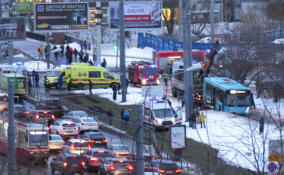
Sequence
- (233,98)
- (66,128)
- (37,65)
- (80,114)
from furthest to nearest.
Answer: (37,65), (233,98), (80,114), (66,128)

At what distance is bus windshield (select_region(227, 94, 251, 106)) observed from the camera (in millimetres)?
45750

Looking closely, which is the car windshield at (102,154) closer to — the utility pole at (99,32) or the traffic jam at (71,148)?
the traffic jam at (71,148)

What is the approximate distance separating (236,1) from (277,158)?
299 ft

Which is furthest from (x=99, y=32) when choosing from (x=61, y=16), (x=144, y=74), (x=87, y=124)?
(x=87, y=124)

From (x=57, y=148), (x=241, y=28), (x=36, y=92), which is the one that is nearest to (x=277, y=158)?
(x=57, y=148)

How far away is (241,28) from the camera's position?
2808 inches

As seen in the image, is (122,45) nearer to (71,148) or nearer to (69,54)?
(71,148)

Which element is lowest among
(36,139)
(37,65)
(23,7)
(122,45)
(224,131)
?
(224,131)

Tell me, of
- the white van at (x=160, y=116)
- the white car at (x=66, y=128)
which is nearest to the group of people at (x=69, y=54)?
the white van at (x=160, y=116)

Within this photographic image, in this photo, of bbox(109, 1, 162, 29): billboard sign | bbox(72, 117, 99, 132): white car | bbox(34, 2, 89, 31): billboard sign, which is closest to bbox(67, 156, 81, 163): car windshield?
bbox(72, 117, 99, 132): white car

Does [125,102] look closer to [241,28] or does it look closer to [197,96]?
[197,96]

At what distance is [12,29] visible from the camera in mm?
42656

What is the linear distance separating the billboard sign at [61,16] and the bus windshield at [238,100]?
1740 centimetres

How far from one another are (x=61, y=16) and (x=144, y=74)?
28.7 feet
